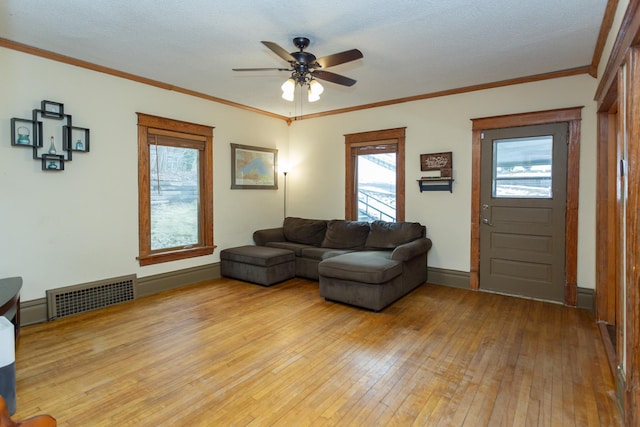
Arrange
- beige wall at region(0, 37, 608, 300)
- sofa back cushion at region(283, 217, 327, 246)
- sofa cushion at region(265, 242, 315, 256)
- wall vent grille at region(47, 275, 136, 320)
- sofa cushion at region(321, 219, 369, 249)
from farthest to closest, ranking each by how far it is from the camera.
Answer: sofa back cushion at region(283, 217, 327, 246) → sofa cushion at region(265, 242, 315, 256) → sofa cushion at region(321, 219, 369, 249) → wall vent grille at region(47, 275, 136, 320) → beige wall at region(0, 37, 608, 300)

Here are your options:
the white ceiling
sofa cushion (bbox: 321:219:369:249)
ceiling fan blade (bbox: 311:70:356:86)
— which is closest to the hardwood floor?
sofa cushion (bbox: 321:219:369:249)

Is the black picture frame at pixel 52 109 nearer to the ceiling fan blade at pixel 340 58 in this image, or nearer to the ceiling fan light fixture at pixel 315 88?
the ceiling fan light fixture at pixel 315 88

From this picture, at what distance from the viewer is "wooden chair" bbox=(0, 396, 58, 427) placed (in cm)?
72

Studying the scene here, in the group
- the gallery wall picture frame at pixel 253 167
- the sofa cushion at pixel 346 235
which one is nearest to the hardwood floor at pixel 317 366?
the sofa cushion at pixel 346 235

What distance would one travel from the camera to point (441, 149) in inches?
185

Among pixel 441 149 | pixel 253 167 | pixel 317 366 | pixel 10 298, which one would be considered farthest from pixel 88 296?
pixel 441 149

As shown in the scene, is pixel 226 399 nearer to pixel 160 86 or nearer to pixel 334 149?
pixel 160 86

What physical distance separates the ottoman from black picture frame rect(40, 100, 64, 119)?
258 centimetres

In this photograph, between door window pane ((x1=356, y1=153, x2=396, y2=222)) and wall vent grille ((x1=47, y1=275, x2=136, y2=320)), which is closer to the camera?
wall vent grille ((x1=47, y1=275, x2=136, y2=320))

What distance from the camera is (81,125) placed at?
143 inches

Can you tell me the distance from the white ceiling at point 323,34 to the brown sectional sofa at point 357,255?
204 centimetres

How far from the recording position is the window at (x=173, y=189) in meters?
4.21

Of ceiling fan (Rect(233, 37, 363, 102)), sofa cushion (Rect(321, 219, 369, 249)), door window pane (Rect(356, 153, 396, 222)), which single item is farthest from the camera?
door window pane (Rect(356, 153, 396, 222))

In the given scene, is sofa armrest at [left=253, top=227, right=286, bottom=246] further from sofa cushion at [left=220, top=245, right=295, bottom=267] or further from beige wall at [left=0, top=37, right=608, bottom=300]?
sofa cushion at [left=220, top=245, right=295, bottom=267]
